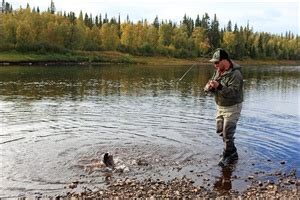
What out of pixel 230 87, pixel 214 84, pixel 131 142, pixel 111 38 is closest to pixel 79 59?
pixel 111 38

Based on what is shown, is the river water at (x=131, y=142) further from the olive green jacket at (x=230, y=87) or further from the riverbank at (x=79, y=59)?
the riverbank at (x=79, y=59)

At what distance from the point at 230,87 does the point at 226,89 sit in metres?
0.15

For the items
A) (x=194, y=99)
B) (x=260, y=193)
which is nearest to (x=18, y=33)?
(x=194, y=99)

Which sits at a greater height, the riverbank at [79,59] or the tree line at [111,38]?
the tree line at [111,38]

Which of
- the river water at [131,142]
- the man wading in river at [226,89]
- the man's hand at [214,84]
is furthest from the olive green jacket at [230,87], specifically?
the river water at [131,142]

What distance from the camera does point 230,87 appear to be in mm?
13562

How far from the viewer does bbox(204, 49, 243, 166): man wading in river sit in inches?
534

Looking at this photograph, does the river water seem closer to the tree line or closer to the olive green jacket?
the olive green jacket

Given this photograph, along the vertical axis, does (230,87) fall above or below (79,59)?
below

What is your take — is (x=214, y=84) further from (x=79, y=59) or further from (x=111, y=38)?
(x=111, y=38)

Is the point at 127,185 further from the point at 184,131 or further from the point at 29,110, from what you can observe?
the point at 29,110

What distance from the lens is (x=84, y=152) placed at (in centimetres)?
1551

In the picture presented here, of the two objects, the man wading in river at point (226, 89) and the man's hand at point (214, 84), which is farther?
the man wading in river at point (226, 89)

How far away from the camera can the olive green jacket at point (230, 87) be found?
13562 mm
